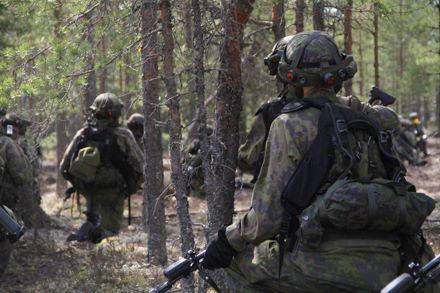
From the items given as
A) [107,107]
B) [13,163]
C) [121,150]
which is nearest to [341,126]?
[13,163]

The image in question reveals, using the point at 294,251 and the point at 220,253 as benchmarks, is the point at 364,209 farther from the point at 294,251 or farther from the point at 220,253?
the point at 220,253

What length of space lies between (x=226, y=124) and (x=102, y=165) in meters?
4.75

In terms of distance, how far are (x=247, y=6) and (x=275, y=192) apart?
2749 mm

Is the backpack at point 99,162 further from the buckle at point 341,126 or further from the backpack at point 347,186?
the buckle at point 341,126

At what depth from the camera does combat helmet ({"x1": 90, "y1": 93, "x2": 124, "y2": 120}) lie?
30.7 feet

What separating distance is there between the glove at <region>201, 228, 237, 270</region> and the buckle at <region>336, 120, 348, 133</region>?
2.88ft

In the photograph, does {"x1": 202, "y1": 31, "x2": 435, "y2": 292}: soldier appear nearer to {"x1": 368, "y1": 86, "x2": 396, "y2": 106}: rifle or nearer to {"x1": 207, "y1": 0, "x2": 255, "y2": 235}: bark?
{"x1": 207, "y1": 0, "x2": 255, "y2": 235}: bark

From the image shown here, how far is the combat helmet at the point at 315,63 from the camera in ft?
→ 11.8

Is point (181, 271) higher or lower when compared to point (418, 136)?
higher

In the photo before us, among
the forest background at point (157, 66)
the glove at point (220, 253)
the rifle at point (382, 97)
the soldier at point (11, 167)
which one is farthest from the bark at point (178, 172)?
the soldier at point (11, 167)

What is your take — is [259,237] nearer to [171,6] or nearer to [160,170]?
[171,6]

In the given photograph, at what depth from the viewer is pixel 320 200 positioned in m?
3.26

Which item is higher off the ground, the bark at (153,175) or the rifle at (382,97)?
the rifle at (382,97)

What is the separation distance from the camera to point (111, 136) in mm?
9484
